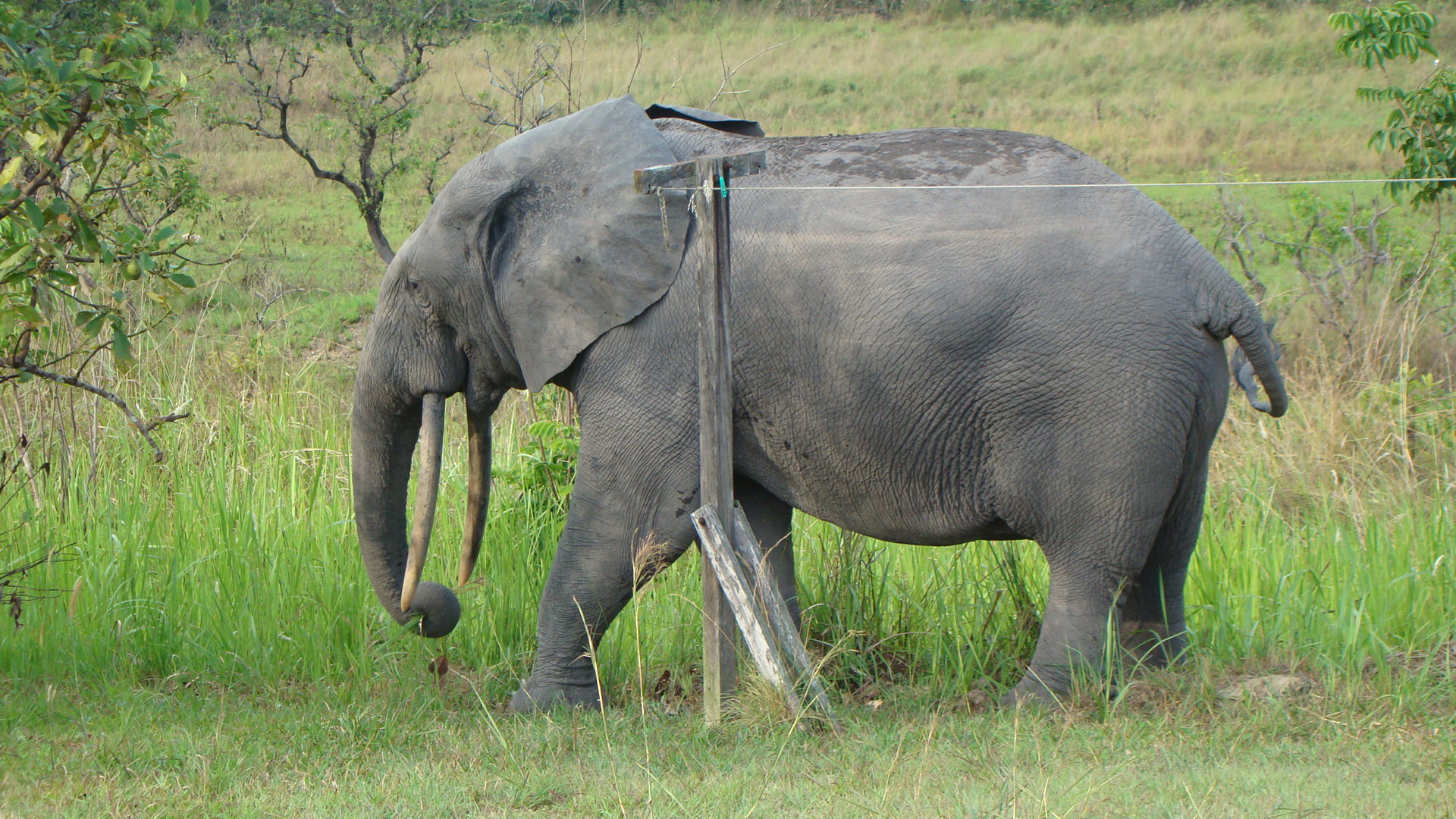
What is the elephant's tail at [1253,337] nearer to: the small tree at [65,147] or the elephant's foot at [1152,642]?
the elephant's foot at [1152,642]

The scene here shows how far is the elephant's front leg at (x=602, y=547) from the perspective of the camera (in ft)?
14.8

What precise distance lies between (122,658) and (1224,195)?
8820 millimetres

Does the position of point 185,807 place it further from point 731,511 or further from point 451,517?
point 451,517

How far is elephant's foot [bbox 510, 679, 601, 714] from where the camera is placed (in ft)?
15.7

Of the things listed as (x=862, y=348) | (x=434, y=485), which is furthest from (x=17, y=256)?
(x=862, y=348)

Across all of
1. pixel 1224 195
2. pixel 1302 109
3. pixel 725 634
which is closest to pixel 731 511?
pixel 725 634

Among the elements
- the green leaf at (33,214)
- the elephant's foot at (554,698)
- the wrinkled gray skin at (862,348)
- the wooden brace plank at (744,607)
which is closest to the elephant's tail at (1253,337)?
the wrinkled gray skin at (862,348)

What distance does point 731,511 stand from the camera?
14.2ft

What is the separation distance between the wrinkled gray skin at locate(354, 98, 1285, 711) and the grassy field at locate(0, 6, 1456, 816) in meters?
0.42

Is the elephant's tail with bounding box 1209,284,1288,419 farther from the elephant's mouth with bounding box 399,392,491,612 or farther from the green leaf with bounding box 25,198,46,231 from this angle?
the green leaf with bounding box 25,198,46,231

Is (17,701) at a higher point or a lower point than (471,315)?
lower

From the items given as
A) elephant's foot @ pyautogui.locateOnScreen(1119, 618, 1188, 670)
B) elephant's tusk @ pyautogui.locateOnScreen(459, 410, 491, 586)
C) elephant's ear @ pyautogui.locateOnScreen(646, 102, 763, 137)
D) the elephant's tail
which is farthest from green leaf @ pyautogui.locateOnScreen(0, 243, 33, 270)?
elephant's foot @ pyautogui.locateOnScreen(1119, 618, 1188, 670)

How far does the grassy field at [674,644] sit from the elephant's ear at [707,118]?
1.65 m

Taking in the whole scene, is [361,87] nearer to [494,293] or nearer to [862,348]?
[494,293]
